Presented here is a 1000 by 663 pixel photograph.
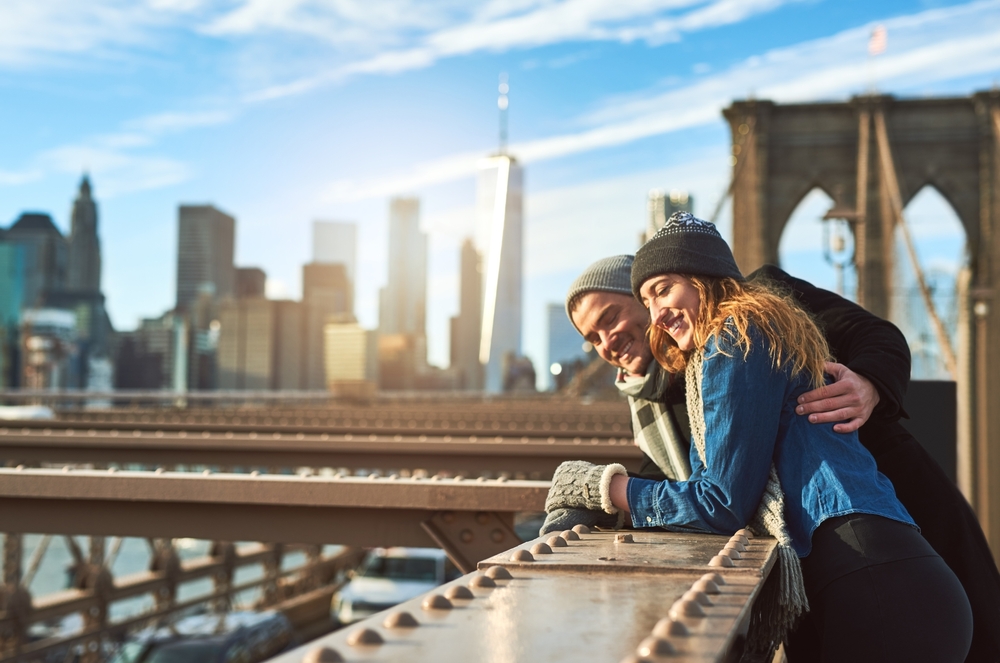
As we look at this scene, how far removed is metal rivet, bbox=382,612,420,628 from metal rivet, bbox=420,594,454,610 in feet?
0.26

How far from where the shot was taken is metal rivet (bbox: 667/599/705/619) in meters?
1.65

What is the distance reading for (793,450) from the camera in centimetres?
246

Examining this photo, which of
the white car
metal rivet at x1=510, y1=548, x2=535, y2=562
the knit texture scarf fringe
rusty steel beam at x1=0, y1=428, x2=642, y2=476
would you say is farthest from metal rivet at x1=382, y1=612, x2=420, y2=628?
the white car

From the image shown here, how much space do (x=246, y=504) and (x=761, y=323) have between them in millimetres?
2651

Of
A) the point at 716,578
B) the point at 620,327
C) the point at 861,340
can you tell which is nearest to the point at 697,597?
the point at 716,578

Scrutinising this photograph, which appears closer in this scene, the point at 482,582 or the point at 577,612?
the point at 577,612

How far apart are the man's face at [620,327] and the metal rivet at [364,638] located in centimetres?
187

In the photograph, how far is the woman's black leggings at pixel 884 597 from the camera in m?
2.27

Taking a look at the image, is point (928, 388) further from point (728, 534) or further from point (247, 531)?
point (247, 531)

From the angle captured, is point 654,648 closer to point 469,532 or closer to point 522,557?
point 522,557

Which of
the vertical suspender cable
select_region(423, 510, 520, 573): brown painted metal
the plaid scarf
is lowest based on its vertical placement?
select_region(423, 510, 520, 573): brown painted metal

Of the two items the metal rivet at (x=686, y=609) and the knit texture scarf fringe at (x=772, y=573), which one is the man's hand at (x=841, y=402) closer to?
the knit texture scarf fringe at (x=772, y=573)

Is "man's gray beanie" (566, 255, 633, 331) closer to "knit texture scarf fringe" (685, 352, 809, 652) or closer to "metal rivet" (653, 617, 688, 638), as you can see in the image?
"knit texture scarf fringe" (685, 352, 809, 652)

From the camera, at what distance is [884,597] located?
2283 millimetres
